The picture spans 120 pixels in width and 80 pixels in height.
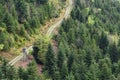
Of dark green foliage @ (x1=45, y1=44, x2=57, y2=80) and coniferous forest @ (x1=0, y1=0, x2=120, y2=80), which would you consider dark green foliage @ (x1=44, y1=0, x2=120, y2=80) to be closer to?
coniferous forest @ (x1=0, y1=0, x2=120, y2=80)

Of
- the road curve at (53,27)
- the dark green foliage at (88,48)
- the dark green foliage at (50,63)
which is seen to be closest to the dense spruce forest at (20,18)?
the road curve at (53,27)

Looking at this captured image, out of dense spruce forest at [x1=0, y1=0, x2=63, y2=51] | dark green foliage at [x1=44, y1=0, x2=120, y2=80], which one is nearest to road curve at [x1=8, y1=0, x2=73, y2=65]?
dense spruce forest at [x1=0, y1=0, x2=63, y2=51]

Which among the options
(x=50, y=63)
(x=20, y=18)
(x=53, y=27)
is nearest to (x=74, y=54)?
(x=50, y=63)

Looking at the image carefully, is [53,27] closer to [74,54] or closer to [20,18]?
[20,18]

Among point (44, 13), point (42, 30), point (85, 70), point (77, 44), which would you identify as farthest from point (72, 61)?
point (44, 13)

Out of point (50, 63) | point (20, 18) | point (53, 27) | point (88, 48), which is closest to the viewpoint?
point (50, 63)

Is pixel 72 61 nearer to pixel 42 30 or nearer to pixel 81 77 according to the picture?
pixel 81 77

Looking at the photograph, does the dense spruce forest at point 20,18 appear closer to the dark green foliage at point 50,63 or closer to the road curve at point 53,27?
the road curve at point 53,27
